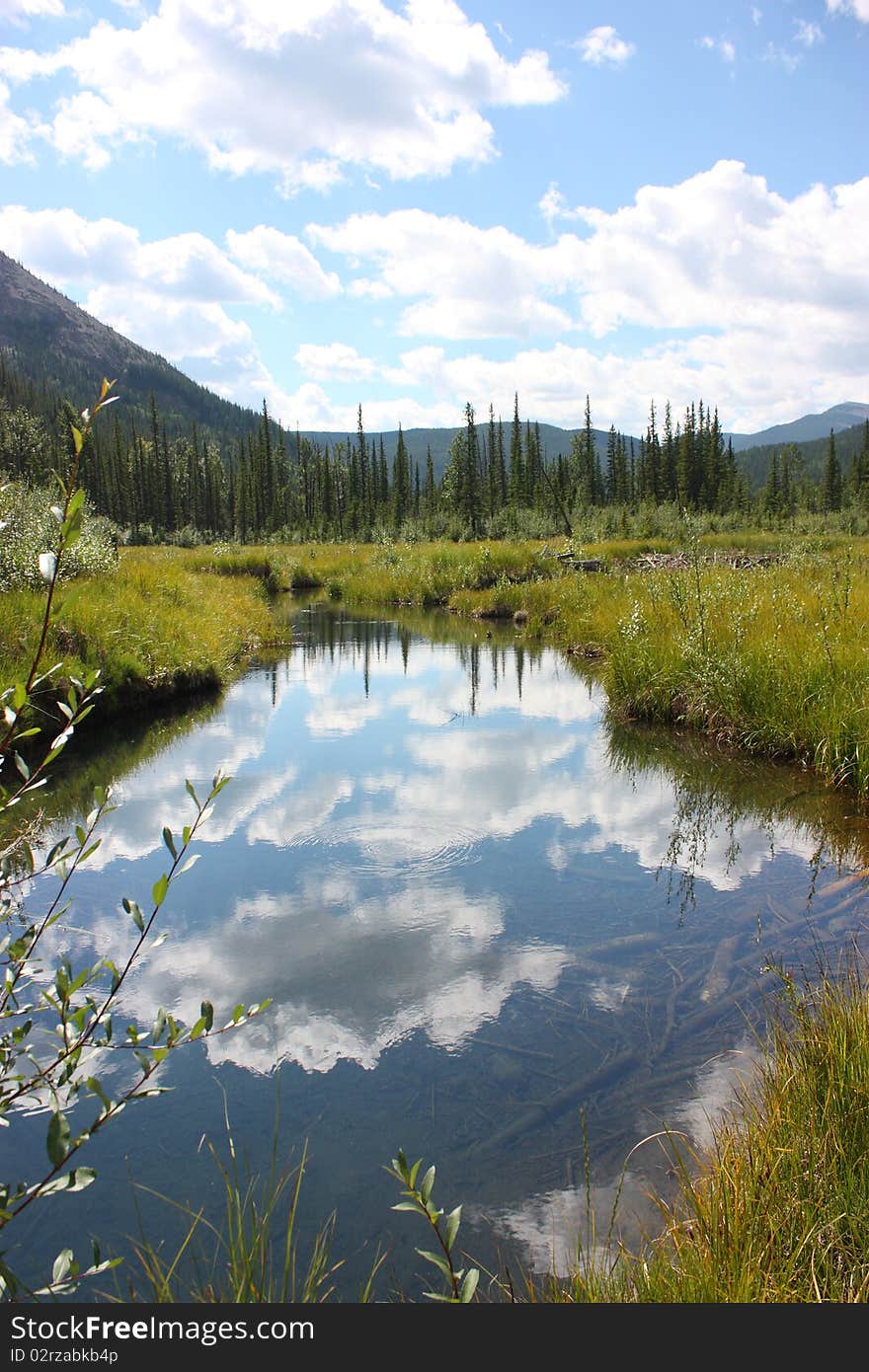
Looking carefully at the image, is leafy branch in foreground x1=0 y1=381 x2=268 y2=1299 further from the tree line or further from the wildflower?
the tree line

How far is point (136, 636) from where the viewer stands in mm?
12469

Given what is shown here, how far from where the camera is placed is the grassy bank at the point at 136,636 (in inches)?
404

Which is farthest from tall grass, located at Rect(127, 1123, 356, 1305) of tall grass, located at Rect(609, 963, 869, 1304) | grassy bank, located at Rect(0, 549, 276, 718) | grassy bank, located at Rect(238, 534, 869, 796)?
grassy bank, located at Rect(238, 534, 869, 796)

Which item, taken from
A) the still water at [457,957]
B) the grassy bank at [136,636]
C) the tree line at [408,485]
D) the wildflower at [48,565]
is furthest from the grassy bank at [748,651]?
the tree line at [408,485]

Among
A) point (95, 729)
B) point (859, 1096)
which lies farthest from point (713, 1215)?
point (95, 729)

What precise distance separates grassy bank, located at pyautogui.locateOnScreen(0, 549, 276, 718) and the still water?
162cm

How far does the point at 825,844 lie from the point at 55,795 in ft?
23.7

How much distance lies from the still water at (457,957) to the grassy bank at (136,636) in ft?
5.32

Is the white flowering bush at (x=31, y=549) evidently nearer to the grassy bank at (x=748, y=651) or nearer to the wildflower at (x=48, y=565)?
the grassy bank at (x=748, y=651)

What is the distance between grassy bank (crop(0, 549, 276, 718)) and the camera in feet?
33.7

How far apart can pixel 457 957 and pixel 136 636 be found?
9118mm

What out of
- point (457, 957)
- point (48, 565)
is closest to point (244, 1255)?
point (48, 565)

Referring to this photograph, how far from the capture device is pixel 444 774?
8.92 meters

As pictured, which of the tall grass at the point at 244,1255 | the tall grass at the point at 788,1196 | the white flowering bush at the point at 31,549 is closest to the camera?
the tall grass at the point at 788,1196
